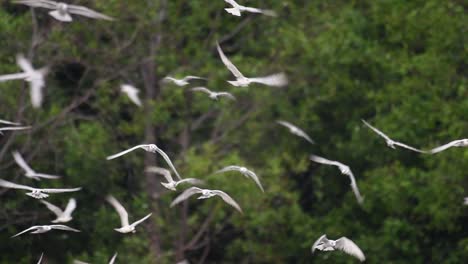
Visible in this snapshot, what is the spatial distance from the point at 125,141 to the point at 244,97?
7.60ft

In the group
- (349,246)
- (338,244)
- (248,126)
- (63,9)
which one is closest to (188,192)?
(338,244)

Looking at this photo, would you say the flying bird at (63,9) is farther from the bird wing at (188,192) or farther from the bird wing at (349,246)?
the bird wing at (349,246)

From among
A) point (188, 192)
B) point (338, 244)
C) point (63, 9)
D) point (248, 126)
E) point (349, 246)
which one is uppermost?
point (63, 9)

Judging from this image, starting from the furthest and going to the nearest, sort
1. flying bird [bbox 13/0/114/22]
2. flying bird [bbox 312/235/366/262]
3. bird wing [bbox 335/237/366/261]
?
flying bird [bbox 312/235/366/262]
bird wing [bbox 335/237/366/261]
flying bird [bbox 13/0/114/22]

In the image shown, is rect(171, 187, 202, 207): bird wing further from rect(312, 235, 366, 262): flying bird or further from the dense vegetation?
the dense vegetation

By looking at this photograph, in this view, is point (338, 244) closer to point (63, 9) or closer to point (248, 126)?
point (63, 9)

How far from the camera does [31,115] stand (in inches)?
836

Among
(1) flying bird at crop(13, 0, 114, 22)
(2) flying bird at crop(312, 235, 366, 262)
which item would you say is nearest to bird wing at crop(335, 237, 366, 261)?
(2) flying bird at crop(312, 235, 366, 262)

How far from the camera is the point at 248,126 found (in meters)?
23.0

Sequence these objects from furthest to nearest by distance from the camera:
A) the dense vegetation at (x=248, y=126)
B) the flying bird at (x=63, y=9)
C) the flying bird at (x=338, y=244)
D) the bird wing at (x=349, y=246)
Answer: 1. the dense vegetation at (x=248, y=126)
2. the flying bird at (x=338, y=244)
3. the bird wing at (x=349, y=246)
4. the flying bird at (x=63, y=9)

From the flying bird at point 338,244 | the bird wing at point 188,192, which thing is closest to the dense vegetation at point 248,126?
the bird wing at point 188,192

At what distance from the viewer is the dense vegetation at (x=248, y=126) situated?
2144 centimetres

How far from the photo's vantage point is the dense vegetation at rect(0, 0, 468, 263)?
21438 millimetres

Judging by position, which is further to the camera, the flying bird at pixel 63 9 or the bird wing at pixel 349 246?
the bird wing at pixel 349 246
